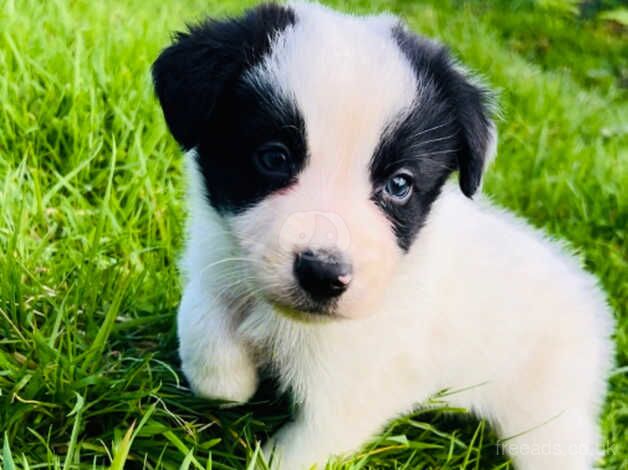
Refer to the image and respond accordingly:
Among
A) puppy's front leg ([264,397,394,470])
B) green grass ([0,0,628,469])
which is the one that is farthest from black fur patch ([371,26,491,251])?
puppy's front leg ([264,397,394,470])

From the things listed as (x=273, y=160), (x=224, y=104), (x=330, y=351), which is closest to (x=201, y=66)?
(x=224, y=104)

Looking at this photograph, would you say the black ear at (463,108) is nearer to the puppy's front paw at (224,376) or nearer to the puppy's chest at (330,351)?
the puppy's chest at (330,351)

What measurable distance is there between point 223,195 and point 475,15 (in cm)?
581

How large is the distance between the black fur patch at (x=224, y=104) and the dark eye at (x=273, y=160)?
19 mm

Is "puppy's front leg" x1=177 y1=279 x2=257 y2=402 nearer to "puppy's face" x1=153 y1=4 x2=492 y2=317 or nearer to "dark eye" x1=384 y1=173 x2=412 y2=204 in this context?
"puppy's face" x1=153 y1=4 x2=492 y2=317

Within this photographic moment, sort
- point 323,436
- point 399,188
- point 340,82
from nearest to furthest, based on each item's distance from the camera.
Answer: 1. point 340,82
2. point 399,188
3. point 323,436

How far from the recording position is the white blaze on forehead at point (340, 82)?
2033 mm

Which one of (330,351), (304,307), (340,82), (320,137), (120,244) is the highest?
(340,82)

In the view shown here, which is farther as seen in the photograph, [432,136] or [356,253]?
[432,136]

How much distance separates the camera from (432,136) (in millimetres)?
2322

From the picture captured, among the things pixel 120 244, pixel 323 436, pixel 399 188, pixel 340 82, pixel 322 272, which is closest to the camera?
pixel 322 272

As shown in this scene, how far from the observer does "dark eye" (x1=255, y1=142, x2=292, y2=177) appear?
2111mm

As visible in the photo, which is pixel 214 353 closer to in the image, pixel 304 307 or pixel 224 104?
pixel 304 307

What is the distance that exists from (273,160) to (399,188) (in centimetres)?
35
